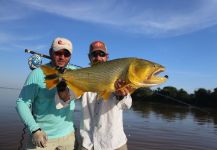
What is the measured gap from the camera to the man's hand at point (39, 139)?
5.14m

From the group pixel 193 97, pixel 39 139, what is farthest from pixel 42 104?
pixel 193 97

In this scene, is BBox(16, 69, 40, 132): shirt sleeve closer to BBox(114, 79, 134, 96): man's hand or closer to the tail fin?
the tail fin

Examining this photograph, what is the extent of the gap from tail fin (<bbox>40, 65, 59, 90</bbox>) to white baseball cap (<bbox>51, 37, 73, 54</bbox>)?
0.65 meters

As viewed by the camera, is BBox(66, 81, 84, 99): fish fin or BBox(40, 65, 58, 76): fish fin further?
BBox(66, 81, 84, 99): fish fin

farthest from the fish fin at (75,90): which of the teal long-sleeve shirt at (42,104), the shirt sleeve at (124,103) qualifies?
the shirt sleeve at (124,103)

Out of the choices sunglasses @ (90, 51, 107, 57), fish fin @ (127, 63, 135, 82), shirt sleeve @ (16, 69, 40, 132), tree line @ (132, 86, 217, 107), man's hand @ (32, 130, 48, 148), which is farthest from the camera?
tree line @ (132, 86, 217, 107)

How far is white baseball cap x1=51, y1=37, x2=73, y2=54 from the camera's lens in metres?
5.58

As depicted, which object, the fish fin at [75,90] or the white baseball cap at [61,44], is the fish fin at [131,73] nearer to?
the fish fin at [75,90]

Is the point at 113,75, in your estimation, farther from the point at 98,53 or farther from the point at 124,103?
the point at 98,53

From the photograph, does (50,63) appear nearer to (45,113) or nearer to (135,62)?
(45,113)

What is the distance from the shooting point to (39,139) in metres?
5.14

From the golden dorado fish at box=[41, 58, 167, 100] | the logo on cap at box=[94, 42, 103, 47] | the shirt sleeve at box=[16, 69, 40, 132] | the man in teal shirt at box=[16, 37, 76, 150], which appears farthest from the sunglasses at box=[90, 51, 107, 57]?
the shirt sleeve at box=[16, 69, 40, 132]

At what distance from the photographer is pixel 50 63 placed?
577 centimetres

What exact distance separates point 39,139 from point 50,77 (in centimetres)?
101
